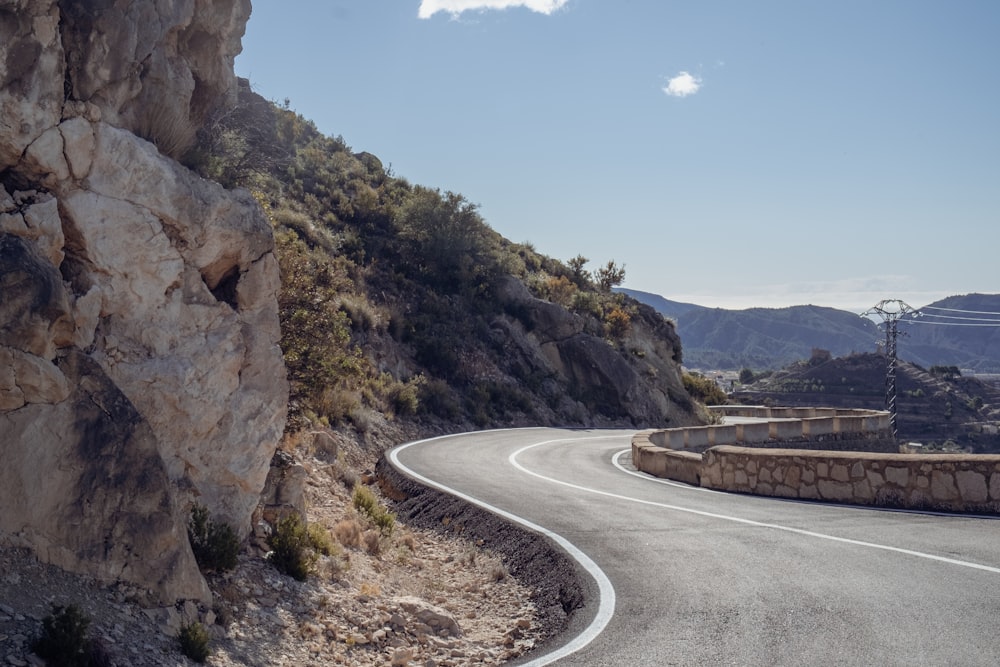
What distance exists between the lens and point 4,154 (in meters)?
6.29

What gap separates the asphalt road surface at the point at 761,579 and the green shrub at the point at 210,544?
9.84 feet

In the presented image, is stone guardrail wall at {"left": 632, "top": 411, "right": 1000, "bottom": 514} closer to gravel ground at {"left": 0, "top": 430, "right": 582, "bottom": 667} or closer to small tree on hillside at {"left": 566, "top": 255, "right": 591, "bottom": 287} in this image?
gravel ground at {"left": 0, "top": 430, "right": 582, "bottom": 667}

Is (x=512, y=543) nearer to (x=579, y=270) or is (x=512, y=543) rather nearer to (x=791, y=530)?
(x=791, y=530)

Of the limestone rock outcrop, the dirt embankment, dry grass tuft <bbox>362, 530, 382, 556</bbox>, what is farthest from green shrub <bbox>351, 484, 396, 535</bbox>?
the limestone rock outcrop

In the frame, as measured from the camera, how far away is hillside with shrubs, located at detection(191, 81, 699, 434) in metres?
28.0

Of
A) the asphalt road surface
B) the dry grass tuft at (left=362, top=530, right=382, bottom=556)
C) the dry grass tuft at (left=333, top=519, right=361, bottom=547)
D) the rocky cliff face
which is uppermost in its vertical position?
the rocky cliff face

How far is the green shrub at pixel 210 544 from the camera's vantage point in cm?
716

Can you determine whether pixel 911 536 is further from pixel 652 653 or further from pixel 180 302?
pixel 180 302

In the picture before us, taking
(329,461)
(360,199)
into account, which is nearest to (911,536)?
(329,461)

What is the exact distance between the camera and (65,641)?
4781 mm

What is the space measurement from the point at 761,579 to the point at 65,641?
6.15 meters

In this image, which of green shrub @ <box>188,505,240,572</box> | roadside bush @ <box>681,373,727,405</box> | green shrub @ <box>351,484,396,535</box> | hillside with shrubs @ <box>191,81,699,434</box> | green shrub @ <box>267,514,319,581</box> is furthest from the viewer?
roadside bush @ <box>681,373,727,405</box>

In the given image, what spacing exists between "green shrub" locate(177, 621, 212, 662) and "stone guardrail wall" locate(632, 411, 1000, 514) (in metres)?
10.1

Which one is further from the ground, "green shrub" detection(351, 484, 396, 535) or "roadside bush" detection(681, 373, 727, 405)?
"roadside bush" detection(681, 373, 727, 405)
